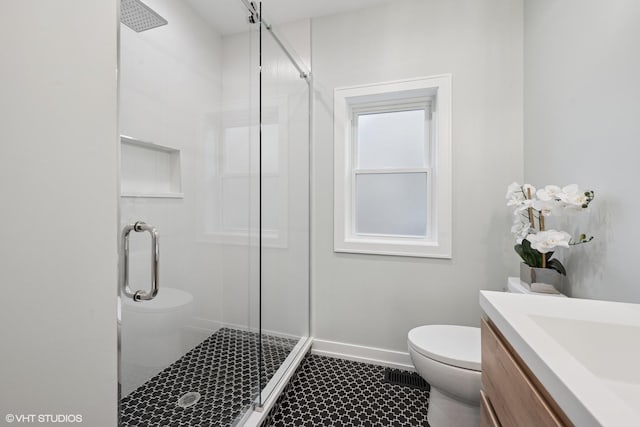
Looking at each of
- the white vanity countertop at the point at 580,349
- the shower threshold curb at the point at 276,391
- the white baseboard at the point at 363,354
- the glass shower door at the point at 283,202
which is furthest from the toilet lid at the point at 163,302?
the white baseboard at the point at 363,354

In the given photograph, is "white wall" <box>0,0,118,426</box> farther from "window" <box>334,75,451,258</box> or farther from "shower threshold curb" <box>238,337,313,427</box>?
"window" <box>334,75,451,258</box>

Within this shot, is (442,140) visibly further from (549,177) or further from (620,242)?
(620,242)

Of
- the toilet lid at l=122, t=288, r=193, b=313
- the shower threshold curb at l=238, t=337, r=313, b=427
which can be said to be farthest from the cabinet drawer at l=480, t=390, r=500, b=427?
the toilet lid at l=122, t=288, r=193, b=313

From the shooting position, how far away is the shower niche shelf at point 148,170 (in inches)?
31.9

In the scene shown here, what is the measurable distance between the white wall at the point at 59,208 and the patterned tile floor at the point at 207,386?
0.95 ft

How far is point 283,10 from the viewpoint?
189 centimetres

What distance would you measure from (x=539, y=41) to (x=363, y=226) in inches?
57.4

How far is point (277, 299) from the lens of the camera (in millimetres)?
1571

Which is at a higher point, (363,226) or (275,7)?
(275,7)

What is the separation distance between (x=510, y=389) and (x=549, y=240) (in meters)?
0.80

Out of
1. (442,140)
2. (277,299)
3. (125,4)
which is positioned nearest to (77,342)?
(125,4)

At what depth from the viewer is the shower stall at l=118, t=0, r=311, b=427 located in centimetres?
84

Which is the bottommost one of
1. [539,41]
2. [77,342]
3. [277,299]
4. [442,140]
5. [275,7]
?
[277,299]

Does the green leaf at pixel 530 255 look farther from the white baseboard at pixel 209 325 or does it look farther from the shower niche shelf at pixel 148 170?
the shower niche shelf at pixel 148 170
